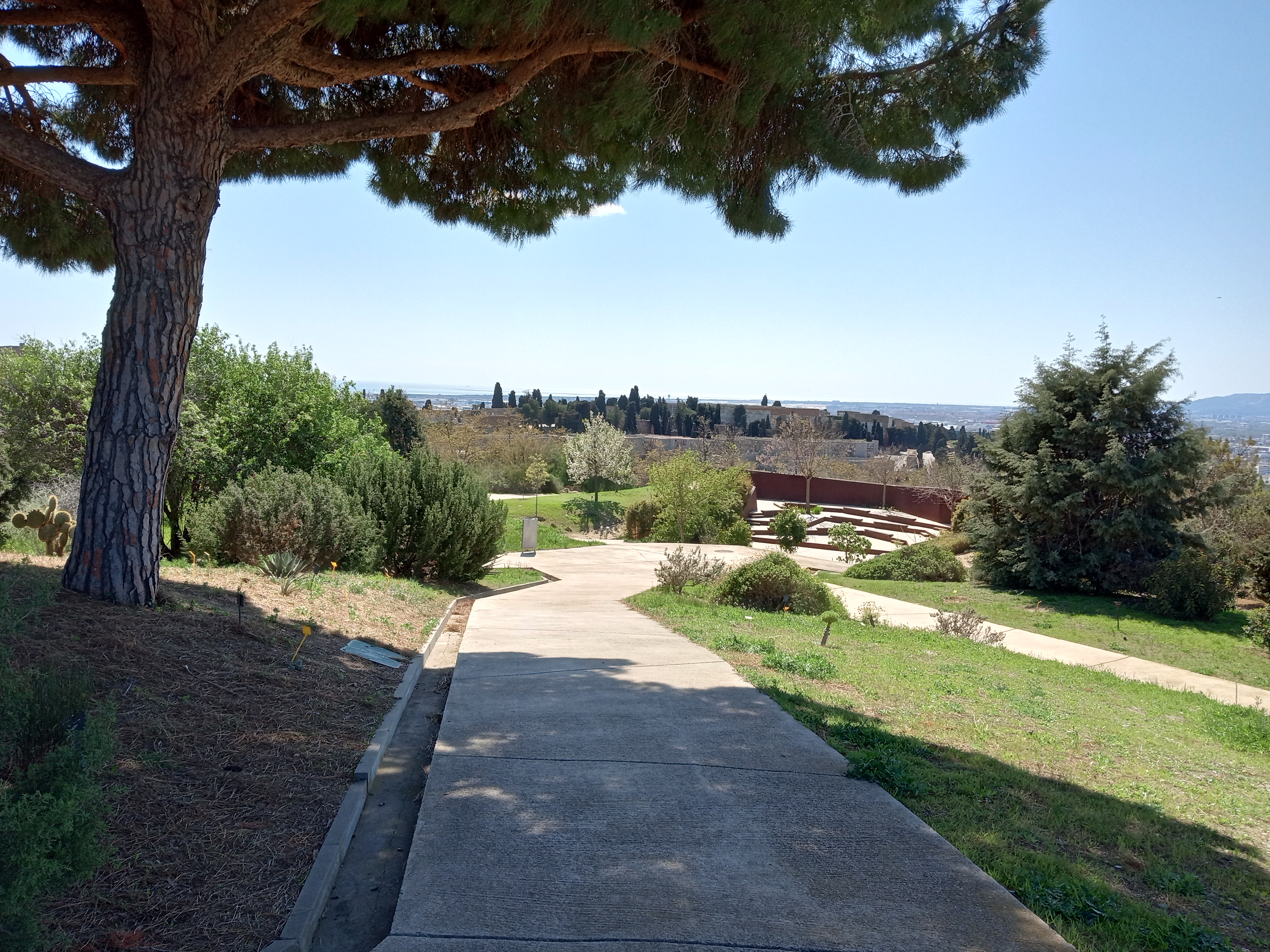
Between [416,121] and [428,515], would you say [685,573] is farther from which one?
[416,121]

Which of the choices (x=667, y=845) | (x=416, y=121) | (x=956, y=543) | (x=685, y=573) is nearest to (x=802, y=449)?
(x=956, y=543)

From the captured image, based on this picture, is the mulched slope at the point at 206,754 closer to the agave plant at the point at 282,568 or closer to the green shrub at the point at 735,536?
the agave plant at the point at 282,568

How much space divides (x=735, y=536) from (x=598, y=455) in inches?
421

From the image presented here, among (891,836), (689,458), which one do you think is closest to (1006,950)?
(891,836)

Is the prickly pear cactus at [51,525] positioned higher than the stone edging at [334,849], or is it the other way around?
the prickly pear cactus at [51,525]

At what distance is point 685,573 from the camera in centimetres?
1420

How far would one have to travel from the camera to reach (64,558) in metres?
8.27

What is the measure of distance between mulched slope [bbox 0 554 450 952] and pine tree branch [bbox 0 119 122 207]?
2.76 metres

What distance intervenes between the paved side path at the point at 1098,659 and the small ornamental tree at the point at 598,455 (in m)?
22.5

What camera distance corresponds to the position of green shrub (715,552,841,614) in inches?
500

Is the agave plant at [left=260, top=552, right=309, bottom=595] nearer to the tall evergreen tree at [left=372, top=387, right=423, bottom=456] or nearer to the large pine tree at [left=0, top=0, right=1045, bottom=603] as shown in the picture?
the large pine tree at [left=0, top=0, right=1045, bottom=603]

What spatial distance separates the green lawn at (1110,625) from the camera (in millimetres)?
11688

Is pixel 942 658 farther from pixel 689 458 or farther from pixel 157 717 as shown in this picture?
pixel 689 458

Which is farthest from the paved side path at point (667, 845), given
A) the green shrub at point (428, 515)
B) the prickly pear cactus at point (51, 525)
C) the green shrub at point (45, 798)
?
the green shrub at point (428, 515)
